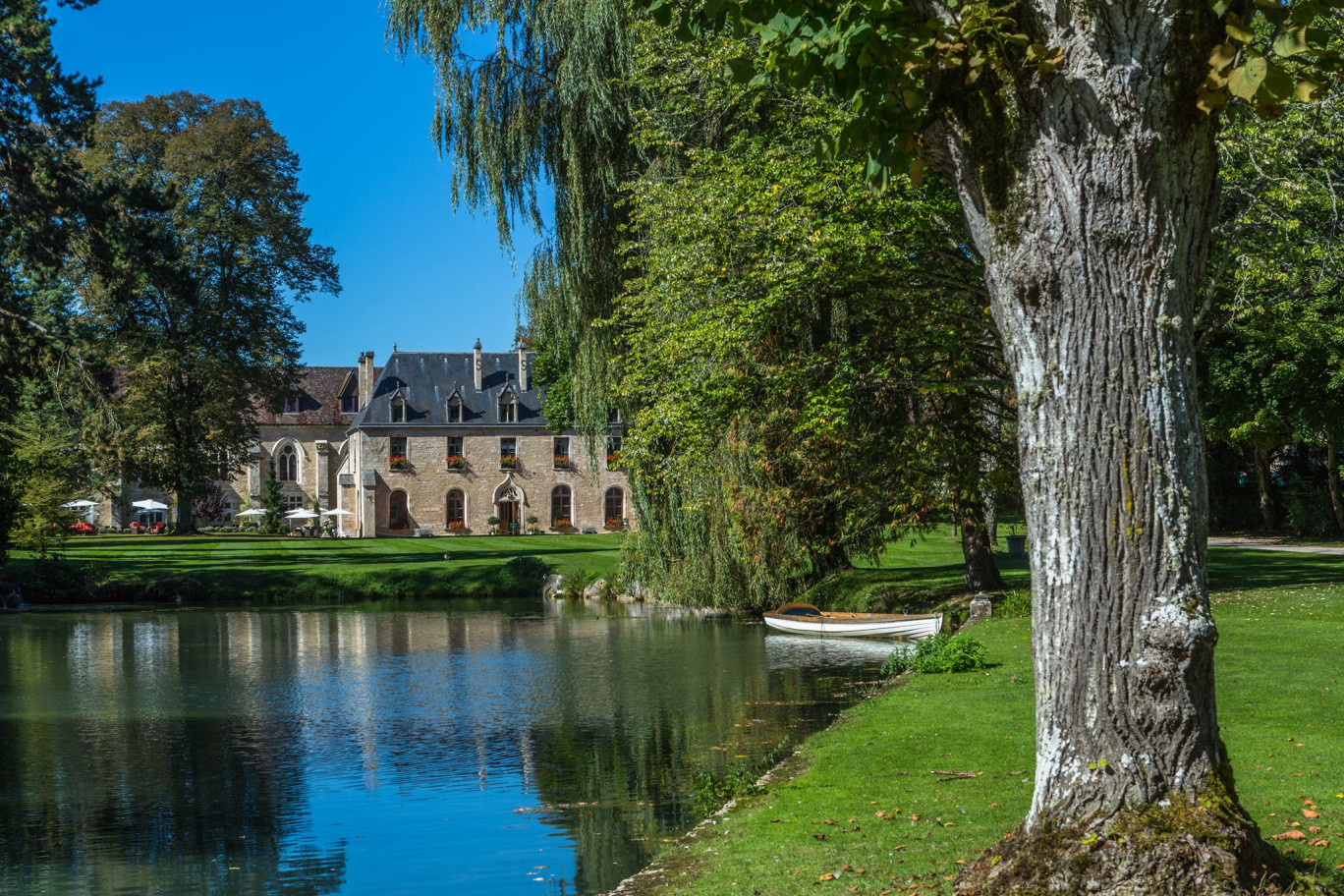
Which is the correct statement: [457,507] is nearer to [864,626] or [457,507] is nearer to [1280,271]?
[864,626]

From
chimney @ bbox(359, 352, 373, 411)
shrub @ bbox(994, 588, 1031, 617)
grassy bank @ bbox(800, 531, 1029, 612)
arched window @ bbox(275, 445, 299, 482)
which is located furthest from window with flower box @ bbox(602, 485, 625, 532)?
shrub @ bbox(994, 588, 1031, 617)

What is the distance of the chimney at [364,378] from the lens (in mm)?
64438

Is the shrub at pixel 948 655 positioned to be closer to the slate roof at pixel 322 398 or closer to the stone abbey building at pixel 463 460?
the stone abbey building at pixel 463 460

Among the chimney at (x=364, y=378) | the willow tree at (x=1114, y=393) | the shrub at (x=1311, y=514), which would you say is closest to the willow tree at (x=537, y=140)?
the willow tree at (x=1114, y=393)

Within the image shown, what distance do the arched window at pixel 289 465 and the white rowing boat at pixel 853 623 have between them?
52.9 meters

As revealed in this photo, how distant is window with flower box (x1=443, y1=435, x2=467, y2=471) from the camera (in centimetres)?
6131

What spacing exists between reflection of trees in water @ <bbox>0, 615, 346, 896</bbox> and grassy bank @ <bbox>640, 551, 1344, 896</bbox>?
309 cm

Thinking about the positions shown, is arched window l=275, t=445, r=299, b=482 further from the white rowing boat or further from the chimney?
the white rowing boat

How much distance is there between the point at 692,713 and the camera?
44.4 ft

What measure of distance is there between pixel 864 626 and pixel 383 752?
9.46m

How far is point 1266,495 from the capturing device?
123 ft

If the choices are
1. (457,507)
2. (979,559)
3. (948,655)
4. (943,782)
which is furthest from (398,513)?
(943,782)

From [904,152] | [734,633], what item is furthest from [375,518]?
[904,152]

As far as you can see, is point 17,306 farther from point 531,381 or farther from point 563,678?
point 531,381
